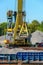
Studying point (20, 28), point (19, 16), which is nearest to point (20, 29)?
point (20, 28)

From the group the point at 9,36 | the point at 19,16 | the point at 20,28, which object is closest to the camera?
the point at 9,36

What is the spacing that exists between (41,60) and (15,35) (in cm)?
1502

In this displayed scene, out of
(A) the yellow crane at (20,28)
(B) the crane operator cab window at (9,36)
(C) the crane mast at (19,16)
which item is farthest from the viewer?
(C) the crane mast at (19,16)

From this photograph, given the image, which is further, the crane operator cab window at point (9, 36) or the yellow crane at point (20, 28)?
the crane operator cab window at point (9, 36)

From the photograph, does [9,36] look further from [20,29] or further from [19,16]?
[19,16]

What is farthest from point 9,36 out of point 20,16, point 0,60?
point 0,60

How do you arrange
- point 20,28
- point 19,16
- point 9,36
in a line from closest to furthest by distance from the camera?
point 9,36
point 20,28
point 19,16

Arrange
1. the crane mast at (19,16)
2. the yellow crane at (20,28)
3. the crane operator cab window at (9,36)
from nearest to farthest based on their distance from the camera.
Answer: the yellow crane at (20,28) → the crane operator cab window at (9,36) → the crane mast at (19,16)

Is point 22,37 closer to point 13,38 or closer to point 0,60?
point 13,38

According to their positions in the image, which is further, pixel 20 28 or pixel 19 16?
A: pixel 19 16

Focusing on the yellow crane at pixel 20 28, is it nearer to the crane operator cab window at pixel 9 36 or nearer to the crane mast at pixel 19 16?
the crane mast at pixel 19 16

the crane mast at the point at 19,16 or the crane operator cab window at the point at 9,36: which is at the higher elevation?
the crane mast at the point at 19,16

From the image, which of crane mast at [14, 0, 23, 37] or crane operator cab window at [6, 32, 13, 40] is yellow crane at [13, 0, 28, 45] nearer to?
crane mast at [14, 0, 23, 37]

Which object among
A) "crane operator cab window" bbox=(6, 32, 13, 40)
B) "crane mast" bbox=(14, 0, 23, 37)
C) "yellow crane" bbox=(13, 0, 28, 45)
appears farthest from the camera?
"crane mast" bbox=(14, 0, 23, 37)
